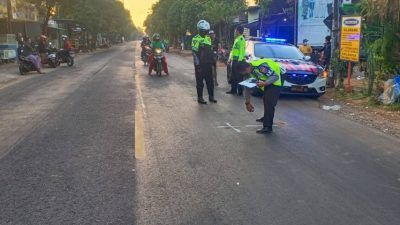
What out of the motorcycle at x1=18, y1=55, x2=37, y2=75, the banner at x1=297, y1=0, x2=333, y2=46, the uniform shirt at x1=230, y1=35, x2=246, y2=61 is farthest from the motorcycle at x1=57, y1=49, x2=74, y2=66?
the uniform shirt at x1=230, y1=35, x2=246, y2=61

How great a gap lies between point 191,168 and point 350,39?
365 inches

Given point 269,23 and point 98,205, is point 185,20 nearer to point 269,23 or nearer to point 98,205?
point 269,23

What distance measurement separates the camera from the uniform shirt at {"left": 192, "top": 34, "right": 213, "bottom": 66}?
12508 millimetres

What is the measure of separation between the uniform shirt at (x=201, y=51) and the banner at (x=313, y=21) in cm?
1732

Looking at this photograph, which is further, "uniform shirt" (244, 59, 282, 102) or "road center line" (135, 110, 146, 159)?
"uniform shirt" (244, 59, 282, 102)

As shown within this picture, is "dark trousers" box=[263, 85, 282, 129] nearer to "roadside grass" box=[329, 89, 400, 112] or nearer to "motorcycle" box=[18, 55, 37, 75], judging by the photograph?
"roadside grass" box=[329, 89, 400, 112]

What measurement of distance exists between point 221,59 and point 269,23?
4483mm

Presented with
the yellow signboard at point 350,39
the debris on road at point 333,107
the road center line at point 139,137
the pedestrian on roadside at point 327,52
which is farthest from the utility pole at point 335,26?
the road center line at point 139,137

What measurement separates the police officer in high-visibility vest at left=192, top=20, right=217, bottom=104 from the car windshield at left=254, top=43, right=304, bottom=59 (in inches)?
107

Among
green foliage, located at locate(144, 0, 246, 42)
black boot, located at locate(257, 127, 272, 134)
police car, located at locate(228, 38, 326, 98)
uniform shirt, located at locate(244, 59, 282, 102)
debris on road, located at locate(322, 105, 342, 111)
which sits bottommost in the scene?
debris on road, located at locate(322, 105, 342, 111)

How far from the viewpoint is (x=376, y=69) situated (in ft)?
43.8

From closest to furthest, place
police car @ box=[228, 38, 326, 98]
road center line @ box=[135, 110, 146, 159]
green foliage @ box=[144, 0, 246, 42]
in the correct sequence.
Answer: road center line @ box=[135, 110, 146, 159] → police car @ box=[228, 38, 326, 98] → green foliage @ box=[144, 0, 246, 42]

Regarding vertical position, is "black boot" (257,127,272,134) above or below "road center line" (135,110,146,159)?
below

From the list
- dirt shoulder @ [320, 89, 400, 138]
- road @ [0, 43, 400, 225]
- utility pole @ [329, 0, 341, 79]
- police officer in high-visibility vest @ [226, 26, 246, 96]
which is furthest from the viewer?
utility pole @ [329, 0, 341, 79]
